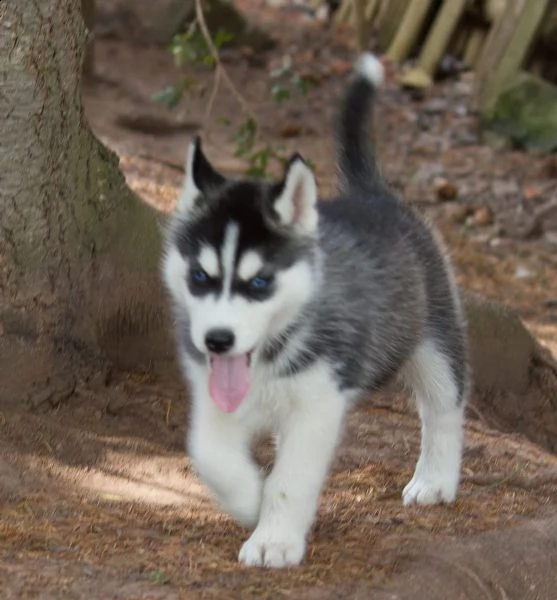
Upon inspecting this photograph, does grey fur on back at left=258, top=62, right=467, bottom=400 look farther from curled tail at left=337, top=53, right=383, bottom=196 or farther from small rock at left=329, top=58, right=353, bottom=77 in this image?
small rock at left=329, top=58, right=353, bottom=77

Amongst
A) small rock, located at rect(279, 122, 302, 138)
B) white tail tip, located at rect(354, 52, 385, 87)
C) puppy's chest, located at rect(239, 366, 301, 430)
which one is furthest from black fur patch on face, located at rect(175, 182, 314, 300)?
small rock, located at rect(279, 122, 302, 138)

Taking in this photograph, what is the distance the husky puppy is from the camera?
137 inches

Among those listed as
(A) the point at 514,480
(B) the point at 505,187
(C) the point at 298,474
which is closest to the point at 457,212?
(B) the point at 505,187

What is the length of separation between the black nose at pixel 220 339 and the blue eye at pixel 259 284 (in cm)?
19

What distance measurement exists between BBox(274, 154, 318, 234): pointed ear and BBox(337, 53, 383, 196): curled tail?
1067 mm

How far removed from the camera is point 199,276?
138 inches

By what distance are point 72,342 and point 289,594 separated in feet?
6.04

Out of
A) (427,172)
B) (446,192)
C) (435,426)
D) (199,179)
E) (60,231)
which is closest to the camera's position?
(199,179)

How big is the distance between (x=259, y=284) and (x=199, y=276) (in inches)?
7.0

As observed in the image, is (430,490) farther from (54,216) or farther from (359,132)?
A: (54,216)

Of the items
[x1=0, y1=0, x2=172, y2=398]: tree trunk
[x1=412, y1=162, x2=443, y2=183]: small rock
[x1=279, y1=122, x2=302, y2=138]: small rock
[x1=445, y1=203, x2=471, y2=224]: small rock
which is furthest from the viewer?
[x1=279, y1=122, x2=302, y2=138]: small rock

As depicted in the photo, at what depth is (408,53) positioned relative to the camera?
36.7 feet

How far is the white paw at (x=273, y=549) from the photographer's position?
3.56 meters

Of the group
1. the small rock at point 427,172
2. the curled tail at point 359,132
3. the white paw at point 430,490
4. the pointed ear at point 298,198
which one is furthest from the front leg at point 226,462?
the small rock at point 427,172
